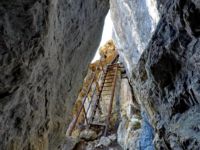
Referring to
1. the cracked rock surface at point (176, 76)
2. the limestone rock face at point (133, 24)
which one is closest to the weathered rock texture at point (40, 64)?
the cracked rock surface at point (176, 76)

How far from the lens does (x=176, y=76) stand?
3121 mm

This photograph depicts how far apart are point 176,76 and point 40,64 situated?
144 cm

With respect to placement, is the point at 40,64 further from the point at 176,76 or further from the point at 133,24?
the point at 133,24

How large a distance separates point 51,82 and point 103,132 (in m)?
5.64

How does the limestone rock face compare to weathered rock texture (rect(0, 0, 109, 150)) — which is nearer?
weathered rock texture (rect(0, 0, 109, 150))

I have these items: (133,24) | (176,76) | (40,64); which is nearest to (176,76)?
(176,76)

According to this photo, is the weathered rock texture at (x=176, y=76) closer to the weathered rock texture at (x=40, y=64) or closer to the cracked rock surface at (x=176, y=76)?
the cracked rock surface at (x=176, y=76)

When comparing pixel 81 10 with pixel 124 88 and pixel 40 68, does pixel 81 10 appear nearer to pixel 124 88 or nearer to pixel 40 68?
pixel 40 68

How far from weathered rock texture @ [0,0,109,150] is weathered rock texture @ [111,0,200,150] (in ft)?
→ 3.41

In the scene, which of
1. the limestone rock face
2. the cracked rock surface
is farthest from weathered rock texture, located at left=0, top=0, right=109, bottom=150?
the limestone rock face

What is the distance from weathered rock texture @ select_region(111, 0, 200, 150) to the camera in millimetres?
2641

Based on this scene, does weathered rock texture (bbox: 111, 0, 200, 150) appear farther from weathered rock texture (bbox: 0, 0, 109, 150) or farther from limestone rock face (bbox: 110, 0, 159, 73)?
limestone rock face (bbox: 110, 0, 159, 73)

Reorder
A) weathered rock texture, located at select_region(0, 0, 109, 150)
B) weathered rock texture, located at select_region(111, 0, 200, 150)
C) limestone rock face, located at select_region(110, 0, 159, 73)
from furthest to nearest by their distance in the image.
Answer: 1. limestone rock face, located at select_region(110, 0, 159, 73)
2. weathered rock texture, located at select_region(111, 0, 200, 150)
3. weathered rock texture, located at select_region(0, 0, 109, 150)

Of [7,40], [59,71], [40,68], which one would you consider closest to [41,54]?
[40,68]
